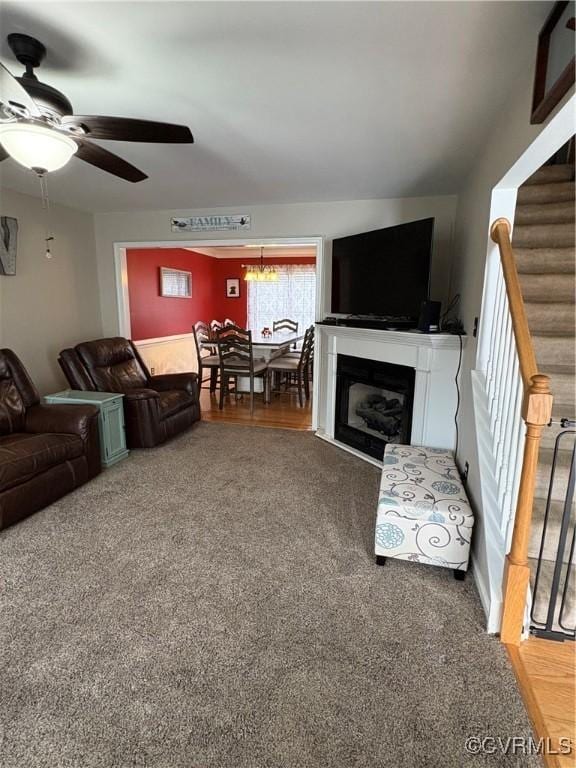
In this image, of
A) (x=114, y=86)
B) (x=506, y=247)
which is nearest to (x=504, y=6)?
(x=506, y=247)

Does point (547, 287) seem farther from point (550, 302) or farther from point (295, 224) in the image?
point (295, 224)

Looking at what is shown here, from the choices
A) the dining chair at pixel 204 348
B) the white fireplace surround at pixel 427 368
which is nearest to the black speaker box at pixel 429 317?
the white fireplace surround at pixel 427 368

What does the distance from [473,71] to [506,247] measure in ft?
2.54

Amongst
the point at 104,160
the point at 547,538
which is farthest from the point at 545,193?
the point at 104,160

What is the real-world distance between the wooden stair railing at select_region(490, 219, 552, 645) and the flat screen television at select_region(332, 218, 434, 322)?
137cm

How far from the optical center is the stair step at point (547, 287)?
234 centimetres

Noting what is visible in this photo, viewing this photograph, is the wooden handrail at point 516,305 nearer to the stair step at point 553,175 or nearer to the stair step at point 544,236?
the stair step at point 544,236

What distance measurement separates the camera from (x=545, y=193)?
2.67m

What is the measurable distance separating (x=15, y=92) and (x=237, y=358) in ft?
12.4

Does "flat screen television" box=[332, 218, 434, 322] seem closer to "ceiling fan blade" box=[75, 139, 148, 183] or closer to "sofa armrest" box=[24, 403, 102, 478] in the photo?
"ceiling fan blade" box=[75, 139, 148, 183]

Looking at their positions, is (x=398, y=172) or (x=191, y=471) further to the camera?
(x=191, y=471)

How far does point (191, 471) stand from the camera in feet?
10.5

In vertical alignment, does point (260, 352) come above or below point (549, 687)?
above

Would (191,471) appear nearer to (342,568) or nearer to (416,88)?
(342,568)
